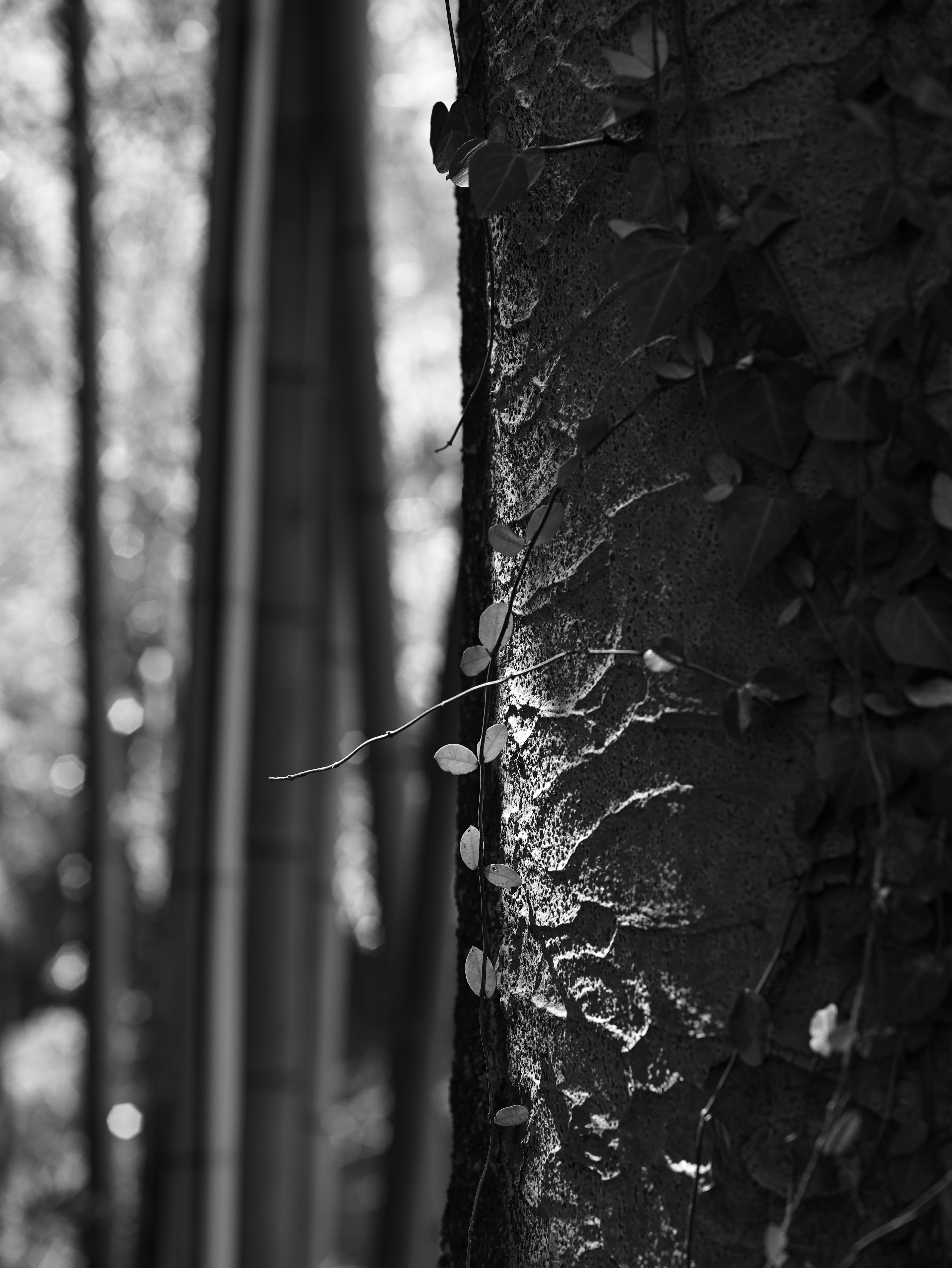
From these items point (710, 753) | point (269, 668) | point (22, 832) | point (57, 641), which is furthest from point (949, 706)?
point (22, 832)

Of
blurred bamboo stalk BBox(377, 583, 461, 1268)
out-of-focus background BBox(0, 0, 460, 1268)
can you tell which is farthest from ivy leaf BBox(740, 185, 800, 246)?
blurred bamboo stalk BBox(377, 583, 461, 1268)

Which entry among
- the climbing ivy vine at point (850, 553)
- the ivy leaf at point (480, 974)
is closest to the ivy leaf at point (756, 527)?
the climbing ivy vine at point (850, 553)

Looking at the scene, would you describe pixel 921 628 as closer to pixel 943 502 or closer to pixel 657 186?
pixel 943 502

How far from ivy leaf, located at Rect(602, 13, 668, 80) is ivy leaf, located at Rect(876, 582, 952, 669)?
0.21 m

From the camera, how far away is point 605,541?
1.70ft

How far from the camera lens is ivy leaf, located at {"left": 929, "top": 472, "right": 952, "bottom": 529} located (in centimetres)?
42

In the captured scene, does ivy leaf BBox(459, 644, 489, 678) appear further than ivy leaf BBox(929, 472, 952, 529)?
Yes

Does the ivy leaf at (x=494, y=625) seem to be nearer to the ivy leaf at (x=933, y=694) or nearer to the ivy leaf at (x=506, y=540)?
the ivy leaf at (x=506, y=540)

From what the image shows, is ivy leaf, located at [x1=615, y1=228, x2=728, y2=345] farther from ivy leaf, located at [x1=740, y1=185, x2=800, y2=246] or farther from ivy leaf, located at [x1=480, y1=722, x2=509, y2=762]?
ivy leaf, located at [x1=480, y1=722, x2=509, y2=762]

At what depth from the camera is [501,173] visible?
520mm

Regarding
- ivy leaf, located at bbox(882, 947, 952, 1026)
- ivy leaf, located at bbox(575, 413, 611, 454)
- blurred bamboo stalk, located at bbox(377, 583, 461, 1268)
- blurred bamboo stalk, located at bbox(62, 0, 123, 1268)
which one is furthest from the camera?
blurred bamboo stalk, located at bbox(62, 0, 123, 1268)

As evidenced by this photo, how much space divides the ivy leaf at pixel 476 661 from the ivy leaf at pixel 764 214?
0.20 metres

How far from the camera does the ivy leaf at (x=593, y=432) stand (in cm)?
51

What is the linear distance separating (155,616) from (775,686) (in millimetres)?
5915
